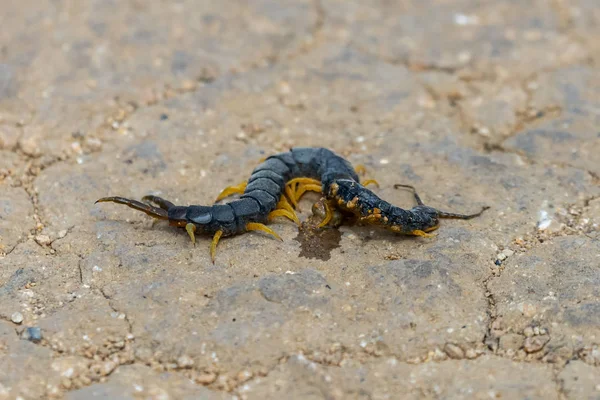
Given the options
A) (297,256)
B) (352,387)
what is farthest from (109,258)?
(352,387)

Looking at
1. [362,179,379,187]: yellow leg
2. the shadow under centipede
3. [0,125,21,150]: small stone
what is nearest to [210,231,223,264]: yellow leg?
the shadow under centipede

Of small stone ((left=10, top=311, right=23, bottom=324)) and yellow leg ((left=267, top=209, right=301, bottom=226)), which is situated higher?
yellow leg ((left=267, top=209, right=301, bottom=226))

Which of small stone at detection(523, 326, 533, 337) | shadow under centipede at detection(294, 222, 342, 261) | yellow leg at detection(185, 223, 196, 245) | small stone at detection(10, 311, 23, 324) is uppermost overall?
yellow leg at detection(185, 223, 196, 245)

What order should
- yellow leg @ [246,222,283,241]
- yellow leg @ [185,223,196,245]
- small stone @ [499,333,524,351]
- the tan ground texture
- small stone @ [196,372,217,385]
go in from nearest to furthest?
small stone @ [196,372,217,385] < the tan ground texture < small stone @ [499,333,524,351] < yellow leg @ [185,223,196,245] < yellow leg @ [246,222,283,241]

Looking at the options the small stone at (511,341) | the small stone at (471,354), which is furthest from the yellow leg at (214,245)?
the small stone at (511,341)

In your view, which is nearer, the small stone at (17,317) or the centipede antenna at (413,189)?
the small stone at (17,317)

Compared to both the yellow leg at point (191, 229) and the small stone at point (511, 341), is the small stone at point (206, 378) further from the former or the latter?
the small stone at point (511, 341)

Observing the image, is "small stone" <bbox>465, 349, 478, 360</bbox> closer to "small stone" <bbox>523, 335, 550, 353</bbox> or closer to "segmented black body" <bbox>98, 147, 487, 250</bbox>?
"small stone" <bbox>523, 335, 550, 353</bbox>
